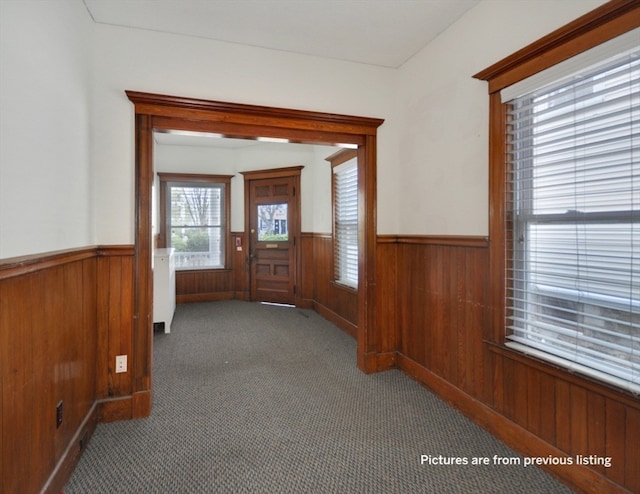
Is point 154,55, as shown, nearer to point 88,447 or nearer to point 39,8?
point 39,8

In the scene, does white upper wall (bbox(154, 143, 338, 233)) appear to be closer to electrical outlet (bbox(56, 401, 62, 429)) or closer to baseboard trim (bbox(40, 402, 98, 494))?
baseboard trim (bbox(40, 402, 98, 494))

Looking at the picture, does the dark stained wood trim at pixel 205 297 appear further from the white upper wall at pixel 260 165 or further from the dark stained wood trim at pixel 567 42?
the dark stained wood trim at pixel 567 42

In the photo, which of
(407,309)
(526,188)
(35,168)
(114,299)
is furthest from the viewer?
(407,309)

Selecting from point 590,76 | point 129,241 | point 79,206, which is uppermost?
point 590,76

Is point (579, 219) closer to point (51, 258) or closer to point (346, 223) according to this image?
point (51, 258)

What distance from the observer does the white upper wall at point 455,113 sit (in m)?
1.95

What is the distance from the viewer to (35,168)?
1429 millimetres

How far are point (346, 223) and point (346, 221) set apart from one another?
0.03 meters

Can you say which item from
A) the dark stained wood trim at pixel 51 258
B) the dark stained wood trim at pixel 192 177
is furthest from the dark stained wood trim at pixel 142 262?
the dark stained wood trim at pixel 192 177

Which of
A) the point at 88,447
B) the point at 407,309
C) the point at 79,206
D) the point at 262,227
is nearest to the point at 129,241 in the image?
the point at 79,206

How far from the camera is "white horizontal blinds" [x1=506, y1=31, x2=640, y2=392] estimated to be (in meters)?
1.46

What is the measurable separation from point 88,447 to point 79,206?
4.83 ft

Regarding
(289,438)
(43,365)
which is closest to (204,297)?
(289,438)

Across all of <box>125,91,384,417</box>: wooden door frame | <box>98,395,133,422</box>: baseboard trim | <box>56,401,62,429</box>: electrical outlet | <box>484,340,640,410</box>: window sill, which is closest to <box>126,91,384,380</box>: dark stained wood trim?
<box>125,91,384,417</box>: wooden door frame
